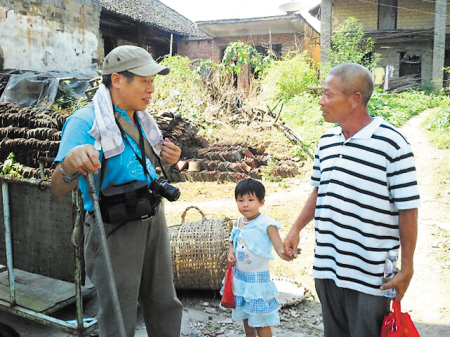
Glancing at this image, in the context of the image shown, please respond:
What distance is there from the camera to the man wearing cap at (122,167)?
2.14 m

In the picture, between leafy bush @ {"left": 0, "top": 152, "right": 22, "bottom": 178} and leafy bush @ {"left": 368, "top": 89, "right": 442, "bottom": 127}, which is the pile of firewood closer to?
leafy bush @ {"left": 0, "top": 152, "right": 22, "bottom": 178}

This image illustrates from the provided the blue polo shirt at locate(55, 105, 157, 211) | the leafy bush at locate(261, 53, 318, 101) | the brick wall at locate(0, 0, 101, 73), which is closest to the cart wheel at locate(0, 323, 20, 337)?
the blue polo shirt at locate(55, 105, 157, 211)

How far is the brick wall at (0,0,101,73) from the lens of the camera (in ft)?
41.1

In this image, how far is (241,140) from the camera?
10.7 metres

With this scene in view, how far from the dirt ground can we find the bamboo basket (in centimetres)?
24

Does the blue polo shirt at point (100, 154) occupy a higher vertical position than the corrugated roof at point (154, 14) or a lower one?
lower

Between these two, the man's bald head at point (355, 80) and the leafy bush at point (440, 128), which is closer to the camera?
the man's bald head at point (355, 80)

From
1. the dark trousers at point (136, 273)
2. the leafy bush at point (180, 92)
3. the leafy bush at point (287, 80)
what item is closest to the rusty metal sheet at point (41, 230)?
the dark trousers at point (136, 273)

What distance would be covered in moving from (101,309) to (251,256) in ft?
3.49

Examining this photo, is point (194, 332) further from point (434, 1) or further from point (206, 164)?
point (434, 1)

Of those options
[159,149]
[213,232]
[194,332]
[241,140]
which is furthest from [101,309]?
[241,140]

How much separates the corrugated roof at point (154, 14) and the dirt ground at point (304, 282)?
43.6 ft

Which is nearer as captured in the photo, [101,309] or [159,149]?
[101,309]

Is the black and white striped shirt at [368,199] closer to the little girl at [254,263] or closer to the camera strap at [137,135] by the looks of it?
the little girl at [254,263]
